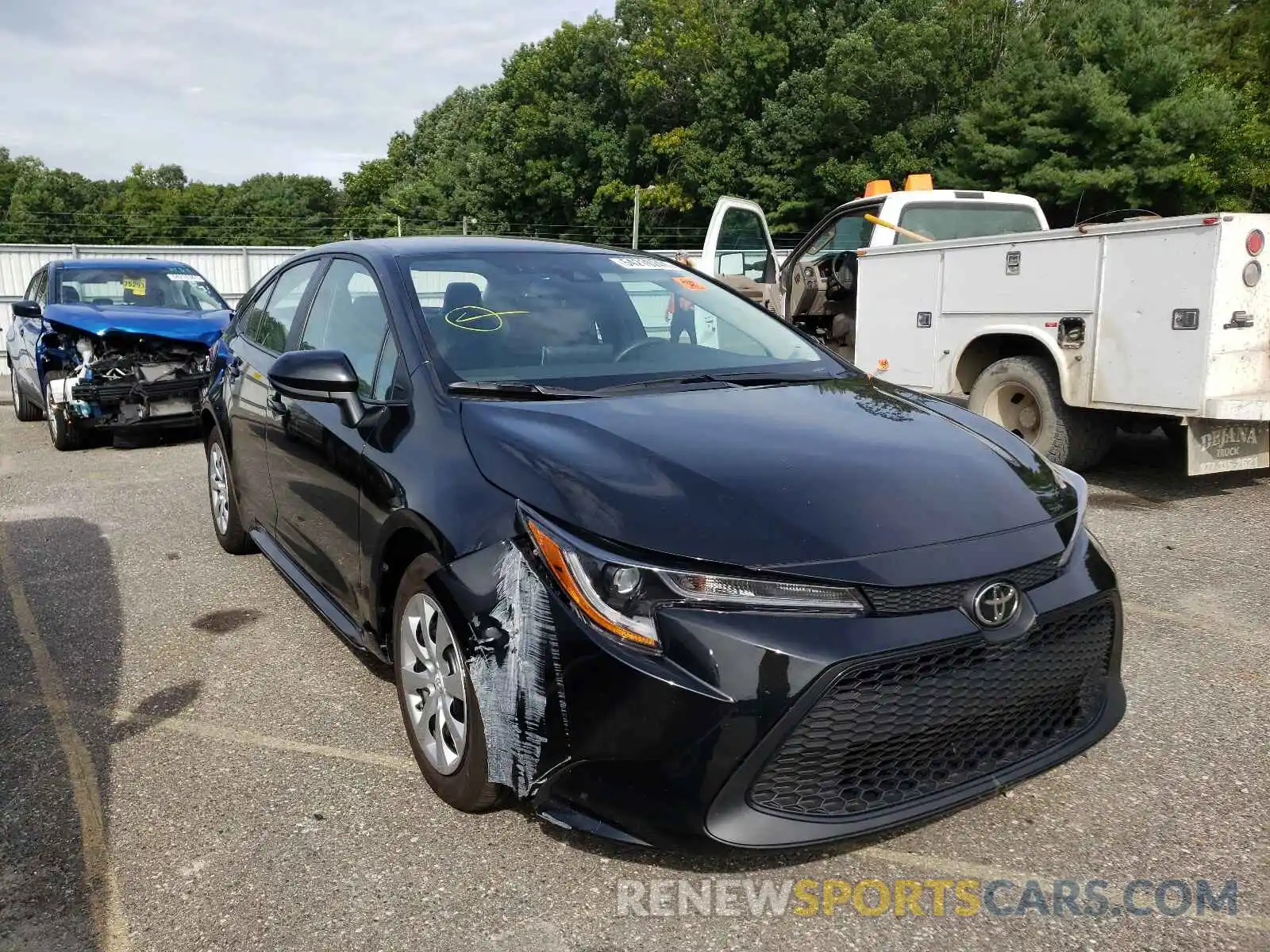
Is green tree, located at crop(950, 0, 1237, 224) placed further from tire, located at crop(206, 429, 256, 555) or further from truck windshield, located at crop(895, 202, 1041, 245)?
tire, located at crop(206, 429, 256, 555)

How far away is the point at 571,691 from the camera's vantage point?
2229 millimetres

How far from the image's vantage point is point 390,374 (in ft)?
10.5

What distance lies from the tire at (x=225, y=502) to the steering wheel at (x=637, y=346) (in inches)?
93.6

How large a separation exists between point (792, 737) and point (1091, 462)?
5.23m

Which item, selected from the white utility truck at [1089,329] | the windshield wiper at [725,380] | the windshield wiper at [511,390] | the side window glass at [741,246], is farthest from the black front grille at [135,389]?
the windshield wiper at [725,380]

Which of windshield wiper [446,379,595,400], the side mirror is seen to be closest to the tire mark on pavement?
the side mirror

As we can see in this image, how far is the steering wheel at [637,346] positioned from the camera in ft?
11.2

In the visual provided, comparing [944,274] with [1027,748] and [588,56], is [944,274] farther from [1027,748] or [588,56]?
[588,56]

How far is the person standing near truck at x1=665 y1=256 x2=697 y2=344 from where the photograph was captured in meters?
3.68

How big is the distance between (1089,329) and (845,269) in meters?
3.51

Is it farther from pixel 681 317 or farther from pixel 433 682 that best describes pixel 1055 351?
pixel 433 682

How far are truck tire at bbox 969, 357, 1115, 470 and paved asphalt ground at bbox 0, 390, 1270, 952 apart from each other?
192cm

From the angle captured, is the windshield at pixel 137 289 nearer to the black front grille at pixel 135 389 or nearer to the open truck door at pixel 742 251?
the black front grille at pixel 135 389

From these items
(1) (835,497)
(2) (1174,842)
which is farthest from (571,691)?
(2) (1174,842)
